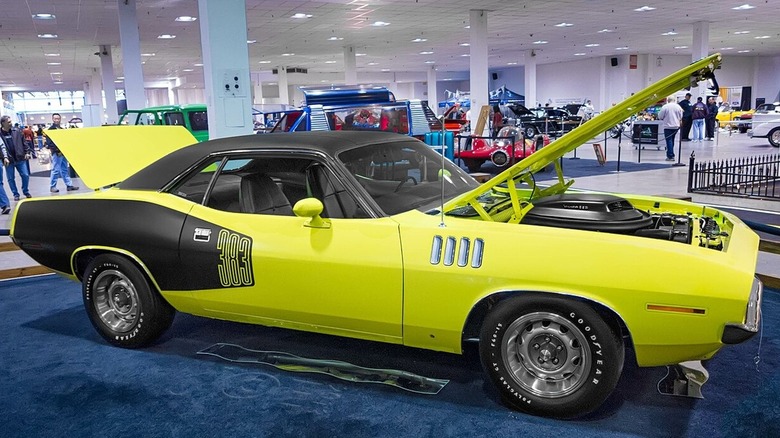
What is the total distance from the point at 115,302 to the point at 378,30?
20.5 m

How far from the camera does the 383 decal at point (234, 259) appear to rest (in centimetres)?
358

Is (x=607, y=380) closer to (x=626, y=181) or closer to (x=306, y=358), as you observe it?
(x=306, y=358)

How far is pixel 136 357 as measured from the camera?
4012 mm

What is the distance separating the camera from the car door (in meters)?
3.28

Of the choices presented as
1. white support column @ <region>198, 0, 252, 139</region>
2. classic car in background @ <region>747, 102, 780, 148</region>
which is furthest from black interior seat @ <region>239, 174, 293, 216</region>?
classic car in background @ <region>747, 102, 780, 148</region>

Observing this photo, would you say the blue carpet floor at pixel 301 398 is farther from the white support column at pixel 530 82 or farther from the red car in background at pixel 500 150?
the white support column at pixel 530 82

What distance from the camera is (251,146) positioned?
3916mm

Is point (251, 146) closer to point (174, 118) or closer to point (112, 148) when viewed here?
point (112, 148)

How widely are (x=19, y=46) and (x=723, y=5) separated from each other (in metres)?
24.9

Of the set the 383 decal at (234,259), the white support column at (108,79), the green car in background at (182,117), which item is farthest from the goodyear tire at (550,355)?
the white support column at (108,79)

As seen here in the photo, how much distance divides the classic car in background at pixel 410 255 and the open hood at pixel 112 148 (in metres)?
0.02

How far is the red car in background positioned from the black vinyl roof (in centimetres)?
966

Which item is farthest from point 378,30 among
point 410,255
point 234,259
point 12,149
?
point 410,255

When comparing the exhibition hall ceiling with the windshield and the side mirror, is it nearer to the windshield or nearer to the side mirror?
the windshield
